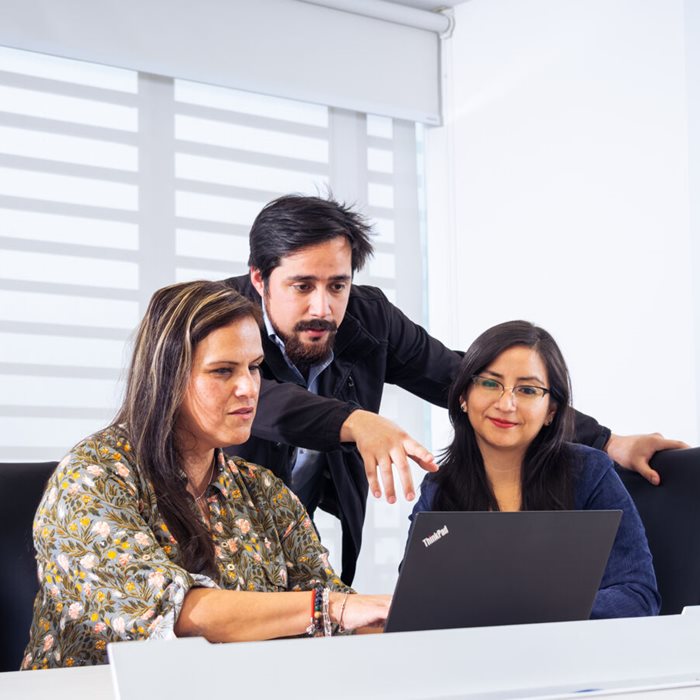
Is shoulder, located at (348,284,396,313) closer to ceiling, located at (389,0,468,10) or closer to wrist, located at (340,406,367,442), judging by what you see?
wrist, located at (340,406,367,442)

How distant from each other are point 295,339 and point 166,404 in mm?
759

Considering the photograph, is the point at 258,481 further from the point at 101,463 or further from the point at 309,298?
the point at 309,298

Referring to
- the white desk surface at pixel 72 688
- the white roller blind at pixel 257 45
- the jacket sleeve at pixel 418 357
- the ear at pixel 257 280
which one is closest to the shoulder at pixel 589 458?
the jacket sleeve at pixel 418 357

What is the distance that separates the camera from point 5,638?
1765mm

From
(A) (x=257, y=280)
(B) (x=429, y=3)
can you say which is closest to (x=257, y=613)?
(A) (x=257, y=280)

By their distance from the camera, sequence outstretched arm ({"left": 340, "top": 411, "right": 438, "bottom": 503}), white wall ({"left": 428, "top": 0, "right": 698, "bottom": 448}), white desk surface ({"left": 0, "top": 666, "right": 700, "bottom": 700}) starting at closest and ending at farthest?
1. white desk surface ({"left": 0, "top": 666, "right": 700, "bottom": 700})
2. outstretched arm ({"left": 340, "top": 411, "right": 438, "bottom": 503})
3. white wall ({"left": 428, "top": 0, "right": 698, "bottom": 448})

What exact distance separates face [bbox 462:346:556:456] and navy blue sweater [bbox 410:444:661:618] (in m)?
0.12

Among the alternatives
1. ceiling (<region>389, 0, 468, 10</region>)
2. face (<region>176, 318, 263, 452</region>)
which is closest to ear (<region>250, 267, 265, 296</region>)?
face (<region>176, 318, 263, 452</region>)

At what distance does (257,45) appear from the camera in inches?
163

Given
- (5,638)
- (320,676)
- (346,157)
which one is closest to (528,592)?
(320,676)

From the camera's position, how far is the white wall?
3684mm

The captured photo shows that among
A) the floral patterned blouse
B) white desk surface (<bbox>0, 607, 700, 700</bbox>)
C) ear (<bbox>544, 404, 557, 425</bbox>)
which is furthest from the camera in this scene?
ear (<bbox>544, 404, 557, 425</bbox>)

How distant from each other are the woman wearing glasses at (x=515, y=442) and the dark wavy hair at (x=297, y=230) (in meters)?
0.43

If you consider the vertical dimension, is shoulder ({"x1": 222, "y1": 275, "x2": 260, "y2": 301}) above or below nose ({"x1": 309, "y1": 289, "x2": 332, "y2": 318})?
above
